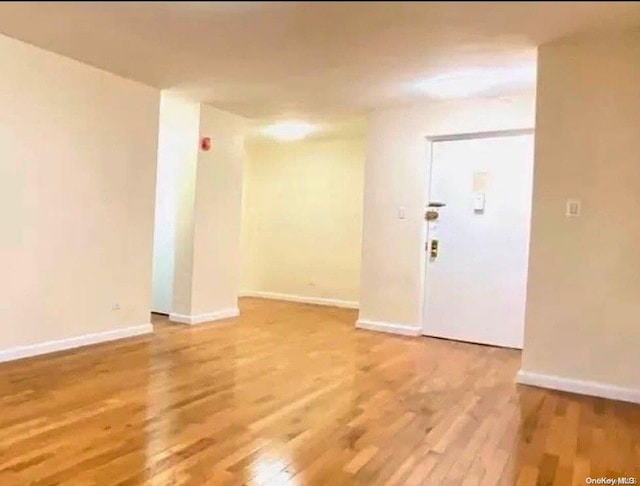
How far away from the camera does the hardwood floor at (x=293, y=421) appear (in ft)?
6.88

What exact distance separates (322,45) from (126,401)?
240cm

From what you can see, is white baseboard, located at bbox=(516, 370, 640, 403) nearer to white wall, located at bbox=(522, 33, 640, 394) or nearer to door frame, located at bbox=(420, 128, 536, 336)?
white wall, located at bbox=(522, 33, 640, 394)

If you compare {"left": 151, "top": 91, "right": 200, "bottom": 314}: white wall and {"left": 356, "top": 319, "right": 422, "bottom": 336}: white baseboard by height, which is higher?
{"left": 151, "top": 91, "right": 200, "bottom": 314}: white wall

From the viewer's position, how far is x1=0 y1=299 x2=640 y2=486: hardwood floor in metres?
2.10

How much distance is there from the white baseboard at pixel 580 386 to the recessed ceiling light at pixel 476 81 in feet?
6.78

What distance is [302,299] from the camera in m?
7.30

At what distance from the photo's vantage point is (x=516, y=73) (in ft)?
12.7

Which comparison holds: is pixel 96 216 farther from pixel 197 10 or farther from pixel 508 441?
pixel 197 10

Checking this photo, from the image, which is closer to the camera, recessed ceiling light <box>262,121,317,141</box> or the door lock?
the door lock

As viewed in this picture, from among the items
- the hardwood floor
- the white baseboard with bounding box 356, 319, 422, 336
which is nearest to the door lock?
the white baseboard with bounding box 356, 319, 422, 336

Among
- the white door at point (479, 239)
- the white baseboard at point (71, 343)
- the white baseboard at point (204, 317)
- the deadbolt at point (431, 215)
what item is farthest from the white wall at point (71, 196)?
the white door at point (479, 239)

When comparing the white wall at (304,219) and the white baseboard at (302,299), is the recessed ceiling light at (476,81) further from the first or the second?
the white baseboard at (302,299)

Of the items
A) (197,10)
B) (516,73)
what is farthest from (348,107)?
(197,10)

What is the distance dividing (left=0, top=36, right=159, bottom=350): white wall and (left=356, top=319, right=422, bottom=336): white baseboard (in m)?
2.06
